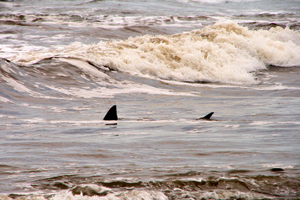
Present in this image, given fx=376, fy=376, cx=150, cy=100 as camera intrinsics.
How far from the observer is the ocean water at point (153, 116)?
3.24 meters

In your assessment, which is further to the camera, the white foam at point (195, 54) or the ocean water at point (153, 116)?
the white foam at point (195, 54)

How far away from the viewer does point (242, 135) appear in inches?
196

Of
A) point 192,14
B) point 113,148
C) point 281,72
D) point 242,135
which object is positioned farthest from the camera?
point 192,14

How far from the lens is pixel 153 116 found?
6.59m

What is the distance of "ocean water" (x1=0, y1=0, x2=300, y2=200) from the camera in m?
3.24

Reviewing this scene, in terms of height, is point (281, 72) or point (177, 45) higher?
point (177, 45)

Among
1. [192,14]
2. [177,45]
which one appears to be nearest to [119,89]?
[177,45]

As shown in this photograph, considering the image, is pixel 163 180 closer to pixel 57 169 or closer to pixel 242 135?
pixel 57 169

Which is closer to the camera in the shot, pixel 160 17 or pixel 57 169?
pixel 57 169

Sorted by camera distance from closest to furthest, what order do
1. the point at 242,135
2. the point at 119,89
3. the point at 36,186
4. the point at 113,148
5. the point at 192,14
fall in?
the point at 36,186 < the point at 113,148 < the point at 242,135 < the point at 119,89 < the point at 192,14

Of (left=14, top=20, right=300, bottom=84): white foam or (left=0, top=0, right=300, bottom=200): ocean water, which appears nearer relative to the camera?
(left=0, top=0, right=300, bottom=200): ocean water

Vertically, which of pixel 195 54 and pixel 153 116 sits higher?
pixel 195 54

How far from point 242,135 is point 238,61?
31.0 ft

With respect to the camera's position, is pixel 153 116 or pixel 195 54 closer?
pixel 153 116
